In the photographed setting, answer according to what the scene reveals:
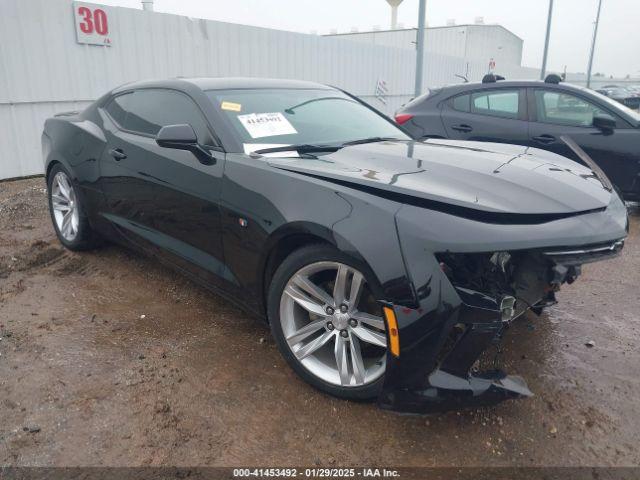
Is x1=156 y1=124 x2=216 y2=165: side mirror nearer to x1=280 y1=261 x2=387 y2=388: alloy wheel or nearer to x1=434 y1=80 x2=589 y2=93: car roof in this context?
x1=280 y1=261 x2=387 y2=388: alloy wheel

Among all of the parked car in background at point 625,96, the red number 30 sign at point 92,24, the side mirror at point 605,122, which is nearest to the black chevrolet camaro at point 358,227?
the side mirror at point 605,122

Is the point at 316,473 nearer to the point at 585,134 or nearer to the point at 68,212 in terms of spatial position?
the point at 68,212

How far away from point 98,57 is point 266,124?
6293 mm

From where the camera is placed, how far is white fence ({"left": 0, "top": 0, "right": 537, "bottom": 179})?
7016 mm

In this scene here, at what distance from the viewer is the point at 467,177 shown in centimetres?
233

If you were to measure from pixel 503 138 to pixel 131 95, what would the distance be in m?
4.04

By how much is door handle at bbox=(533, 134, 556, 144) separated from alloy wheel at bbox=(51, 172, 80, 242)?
15.6ft

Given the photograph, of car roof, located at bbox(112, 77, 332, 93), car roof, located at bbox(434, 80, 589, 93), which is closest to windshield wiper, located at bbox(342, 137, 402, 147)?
car roof, located at bbox(112, 77, 332, 93)

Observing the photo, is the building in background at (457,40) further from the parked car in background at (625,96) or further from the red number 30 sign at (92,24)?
the red number 30 sign at (92,24)

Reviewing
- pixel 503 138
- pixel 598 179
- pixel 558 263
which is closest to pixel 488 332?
→ pixel 558 263

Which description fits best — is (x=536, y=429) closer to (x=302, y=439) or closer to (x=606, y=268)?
(x=302, y=439)

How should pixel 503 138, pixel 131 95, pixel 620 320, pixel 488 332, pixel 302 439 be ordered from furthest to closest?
1. pixel 503 138
2. pixel 131 95
3. pixel 620 320
4. pixel 302 439
5. pixel 488 332

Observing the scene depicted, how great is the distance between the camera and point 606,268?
13.7 ft

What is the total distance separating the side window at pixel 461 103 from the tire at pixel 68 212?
438 centimetres
